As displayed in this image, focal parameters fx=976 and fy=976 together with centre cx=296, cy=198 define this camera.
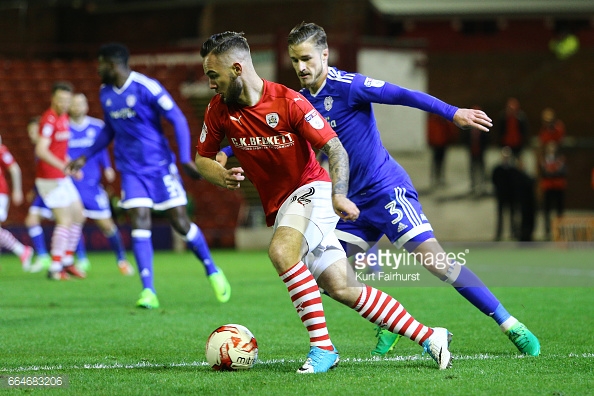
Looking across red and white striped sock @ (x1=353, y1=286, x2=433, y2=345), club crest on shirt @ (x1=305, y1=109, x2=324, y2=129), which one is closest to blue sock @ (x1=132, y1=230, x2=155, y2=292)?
red and white striped sock @ (x1=353, y1=286, x2=433, y2=345)

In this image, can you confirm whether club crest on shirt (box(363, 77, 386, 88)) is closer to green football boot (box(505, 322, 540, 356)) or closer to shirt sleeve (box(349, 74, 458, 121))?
shirt sleeve (box(349, 74, 458, 121))

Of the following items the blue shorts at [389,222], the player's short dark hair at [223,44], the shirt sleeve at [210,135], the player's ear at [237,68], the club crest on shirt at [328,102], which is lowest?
the blue shorts at [389,222]

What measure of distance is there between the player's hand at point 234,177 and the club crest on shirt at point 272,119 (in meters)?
0.33

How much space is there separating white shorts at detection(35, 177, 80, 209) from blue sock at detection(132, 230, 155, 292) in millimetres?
4351

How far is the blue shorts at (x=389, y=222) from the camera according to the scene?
6.34 metres

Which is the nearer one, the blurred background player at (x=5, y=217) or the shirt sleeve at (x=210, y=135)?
the shirt sleeve at (x=210, y=135)

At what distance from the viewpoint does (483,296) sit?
6348 millimetres

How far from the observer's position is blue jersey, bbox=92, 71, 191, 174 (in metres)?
9.66

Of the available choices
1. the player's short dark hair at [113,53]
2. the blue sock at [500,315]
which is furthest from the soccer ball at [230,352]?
the player's short dark hair at [113,53]

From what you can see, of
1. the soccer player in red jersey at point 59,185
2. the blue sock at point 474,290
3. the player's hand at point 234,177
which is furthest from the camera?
→ the soccer player in red jersey at point 59,185

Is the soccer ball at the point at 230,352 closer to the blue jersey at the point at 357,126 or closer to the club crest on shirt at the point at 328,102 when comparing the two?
the blue jersey at the point at 357,126

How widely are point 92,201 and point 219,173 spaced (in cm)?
900

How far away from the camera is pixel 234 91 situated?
18.5 feet

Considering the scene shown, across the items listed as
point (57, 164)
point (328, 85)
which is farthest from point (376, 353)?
point (57, 164)
